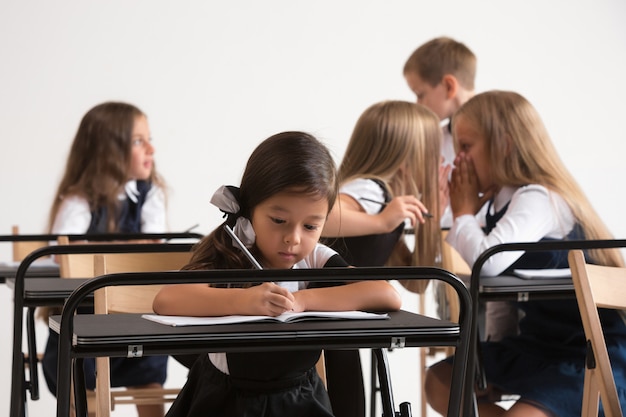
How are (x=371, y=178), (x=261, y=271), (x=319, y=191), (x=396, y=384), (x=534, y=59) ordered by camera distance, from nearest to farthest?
(x=261, y=271) → (x=319, y=191) → (x=371, y=178) → (x=396, y=384) → (x=534, y=59)

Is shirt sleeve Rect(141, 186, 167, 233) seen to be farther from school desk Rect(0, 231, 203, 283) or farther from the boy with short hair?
the boy with short hair

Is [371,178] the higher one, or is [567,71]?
[567,71]

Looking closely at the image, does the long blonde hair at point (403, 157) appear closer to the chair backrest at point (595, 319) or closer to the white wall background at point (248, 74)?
the chair backrest at point (595, 319)

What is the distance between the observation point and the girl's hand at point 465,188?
9.22 feet

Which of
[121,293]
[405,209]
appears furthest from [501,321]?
[121,293]

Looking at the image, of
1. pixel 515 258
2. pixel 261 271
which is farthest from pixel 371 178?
pixel 261 271

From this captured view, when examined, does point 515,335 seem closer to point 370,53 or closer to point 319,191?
point 319,191

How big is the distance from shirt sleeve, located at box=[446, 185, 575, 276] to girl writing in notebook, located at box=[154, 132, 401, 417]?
33.4 inches

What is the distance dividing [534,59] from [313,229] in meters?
4.72

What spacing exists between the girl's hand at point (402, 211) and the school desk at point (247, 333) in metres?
1.15

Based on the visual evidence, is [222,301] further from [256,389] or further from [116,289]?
[116,289]

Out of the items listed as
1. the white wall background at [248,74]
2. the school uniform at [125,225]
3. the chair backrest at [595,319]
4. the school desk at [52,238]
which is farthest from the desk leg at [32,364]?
the white wall background at [248,74]

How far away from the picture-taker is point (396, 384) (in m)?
4.80

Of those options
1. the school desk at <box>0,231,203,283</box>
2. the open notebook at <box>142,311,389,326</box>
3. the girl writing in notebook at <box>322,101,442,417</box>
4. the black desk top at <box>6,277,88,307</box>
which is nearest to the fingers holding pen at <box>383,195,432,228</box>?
the girl writing in notebook at <box>322,101,442,417</box>
